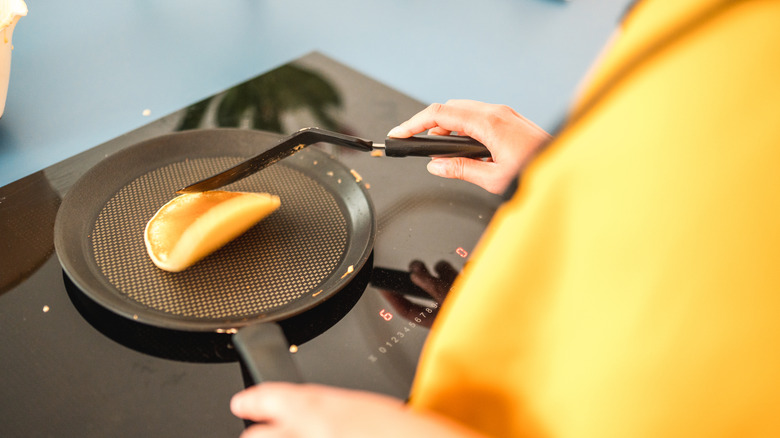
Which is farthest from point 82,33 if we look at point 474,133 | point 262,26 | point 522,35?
point 522,35

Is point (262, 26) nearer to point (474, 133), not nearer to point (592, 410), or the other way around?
point (474, 133)

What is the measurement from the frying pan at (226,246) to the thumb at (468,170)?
12 cm

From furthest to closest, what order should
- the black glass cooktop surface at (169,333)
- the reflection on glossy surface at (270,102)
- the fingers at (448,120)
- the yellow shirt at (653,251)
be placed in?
the reflection on glossy surface at (270,102), the fingers at (448,120), the black glass cooktop surface at (169,333), the yellow shirt at (653,251)

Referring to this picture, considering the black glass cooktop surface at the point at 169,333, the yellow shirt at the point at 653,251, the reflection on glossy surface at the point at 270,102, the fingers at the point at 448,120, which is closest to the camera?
the yellow shirt at the point at 653,251

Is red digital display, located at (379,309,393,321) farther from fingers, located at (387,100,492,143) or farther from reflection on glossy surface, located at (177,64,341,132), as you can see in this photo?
reflection on glossy surface, located at (177,64,341,132)

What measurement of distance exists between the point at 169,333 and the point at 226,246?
13 centimetres

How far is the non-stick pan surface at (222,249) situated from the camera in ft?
1.81

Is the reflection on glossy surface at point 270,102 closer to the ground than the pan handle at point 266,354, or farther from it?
closer to the ground

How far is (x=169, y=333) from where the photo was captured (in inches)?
21.5

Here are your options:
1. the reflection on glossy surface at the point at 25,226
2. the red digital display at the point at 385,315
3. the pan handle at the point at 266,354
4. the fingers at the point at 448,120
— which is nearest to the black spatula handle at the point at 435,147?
the fingers at the point at 448,120

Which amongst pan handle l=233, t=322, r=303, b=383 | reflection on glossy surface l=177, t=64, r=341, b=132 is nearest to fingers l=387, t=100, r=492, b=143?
reflection on glossy surface l=177, t=64, r=341, b=132

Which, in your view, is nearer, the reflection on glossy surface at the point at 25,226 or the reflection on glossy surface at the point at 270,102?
the reflection on glossy surface at the point at 25,226

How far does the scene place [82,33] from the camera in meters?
1.04

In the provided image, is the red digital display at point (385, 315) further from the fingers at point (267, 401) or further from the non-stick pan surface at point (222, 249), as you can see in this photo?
the fingers at point (267, 401)
